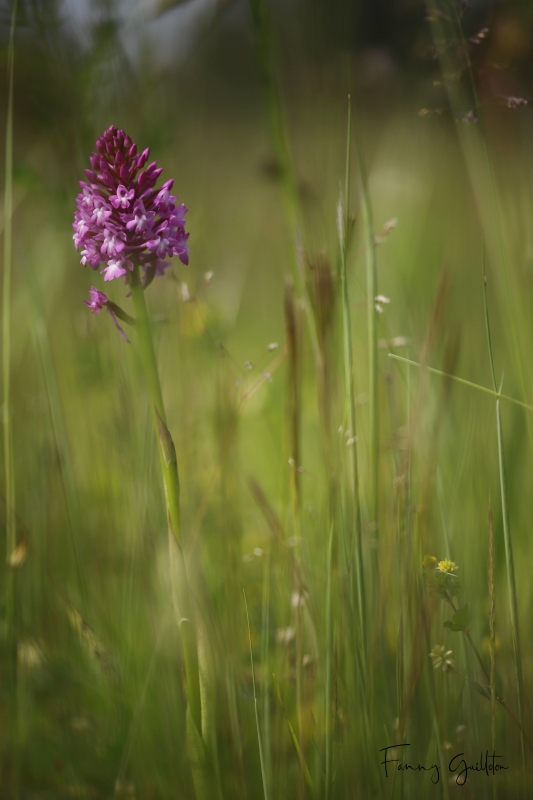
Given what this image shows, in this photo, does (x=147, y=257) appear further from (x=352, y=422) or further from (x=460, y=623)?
(x=460, y=623)

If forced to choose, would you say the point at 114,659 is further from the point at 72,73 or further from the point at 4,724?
the point at 72,73

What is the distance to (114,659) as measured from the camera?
91 cm

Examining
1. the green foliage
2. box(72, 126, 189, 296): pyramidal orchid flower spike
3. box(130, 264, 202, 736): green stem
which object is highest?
box(72, 126, 189, 296): pyramidal orchid flower spike

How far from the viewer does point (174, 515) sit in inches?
25.5

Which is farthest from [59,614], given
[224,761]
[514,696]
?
[514,696]

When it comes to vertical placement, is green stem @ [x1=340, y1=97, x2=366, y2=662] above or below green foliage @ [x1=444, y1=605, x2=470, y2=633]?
above

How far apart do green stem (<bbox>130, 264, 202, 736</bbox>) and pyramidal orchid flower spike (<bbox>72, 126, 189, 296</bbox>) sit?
0.06m

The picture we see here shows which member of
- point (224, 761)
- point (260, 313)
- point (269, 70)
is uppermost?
point (260, 313)

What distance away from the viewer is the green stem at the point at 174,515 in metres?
0.64

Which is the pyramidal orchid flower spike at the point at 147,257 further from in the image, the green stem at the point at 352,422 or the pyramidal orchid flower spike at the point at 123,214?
the green stem at the point at 352,422

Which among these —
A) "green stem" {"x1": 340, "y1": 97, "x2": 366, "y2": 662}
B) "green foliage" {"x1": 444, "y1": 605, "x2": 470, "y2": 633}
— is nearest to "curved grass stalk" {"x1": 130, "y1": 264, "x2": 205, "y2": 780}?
"green stem" {"x1": 340, "y1": 97, "x2": 366, "y2": 662}

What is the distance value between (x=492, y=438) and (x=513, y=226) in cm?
41

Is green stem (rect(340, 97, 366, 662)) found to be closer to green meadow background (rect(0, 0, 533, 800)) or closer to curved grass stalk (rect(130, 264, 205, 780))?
green meadow background (rect(0, 0, 533, 800))

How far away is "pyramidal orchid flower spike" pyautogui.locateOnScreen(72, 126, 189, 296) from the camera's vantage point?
662 millimetres
